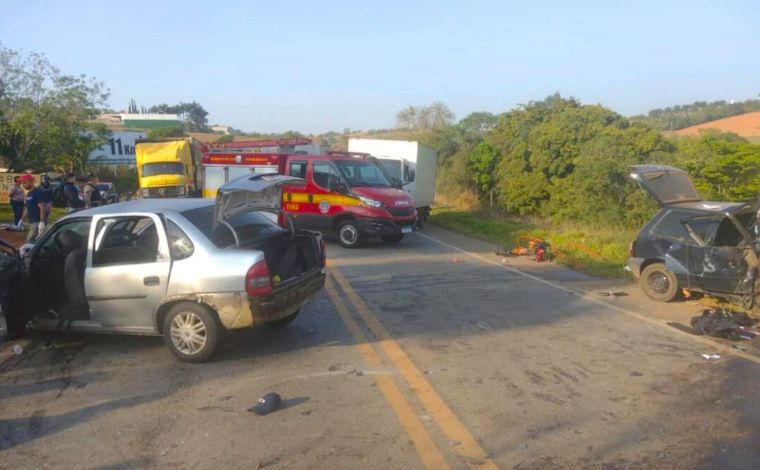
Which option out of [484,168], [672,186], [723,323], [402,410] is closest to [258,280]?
[402,410]

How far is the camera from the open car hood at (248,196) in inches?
259

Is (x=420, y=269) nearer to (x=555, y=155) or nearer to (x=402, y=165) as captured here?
(x=402, y=165)

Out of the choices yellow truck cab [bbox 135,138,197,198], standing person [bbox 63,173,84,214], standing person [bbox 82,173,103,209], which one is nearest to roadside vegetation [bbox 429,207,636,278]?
standing person [bbox 63,173,84,214]

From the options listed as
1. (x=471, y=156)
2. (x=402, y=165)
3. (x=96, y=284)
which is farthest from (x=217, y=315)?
(x=471, y=156)

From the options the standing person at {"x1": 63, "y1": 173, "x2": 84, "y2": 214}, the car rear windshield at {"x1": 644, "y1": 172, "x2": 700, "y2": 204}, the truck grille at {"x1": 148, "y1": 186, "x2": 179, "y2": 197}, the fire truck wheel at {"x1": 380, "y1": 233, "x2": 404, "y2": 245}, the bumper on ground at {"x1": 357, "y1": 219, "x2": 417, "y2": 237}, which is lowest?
the truck grille at {"x1": 148, "y1": 186, "x2": 179, "y2": 197}

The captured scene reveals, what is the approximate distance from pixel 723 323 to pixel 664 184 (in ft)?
9.89

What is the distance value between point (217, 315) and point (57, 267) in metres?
2.18

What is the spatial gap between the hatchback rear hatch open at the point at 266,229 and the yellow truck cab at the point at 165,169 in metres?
21.3

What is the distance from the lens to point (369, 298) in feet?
30.8

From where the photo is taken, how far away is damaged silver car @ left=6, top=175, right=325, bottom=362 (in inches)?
243

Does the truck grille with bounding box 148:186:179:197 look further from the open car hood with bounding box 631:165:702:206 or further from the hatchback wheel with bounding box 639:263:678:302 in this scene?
the hatchback wheel with bounding box 639:263:678:302

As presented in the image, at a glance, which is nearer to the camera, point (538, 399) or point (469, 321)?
point (538, 399)

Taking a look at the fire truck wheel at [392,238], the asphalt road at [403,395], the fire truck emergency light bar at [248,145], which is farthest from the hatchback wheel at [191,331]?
the fire truck emergency light bar at [248,145]

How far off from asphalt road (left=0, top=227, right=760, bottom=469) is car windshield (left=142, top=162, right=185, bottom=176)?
827 inches
